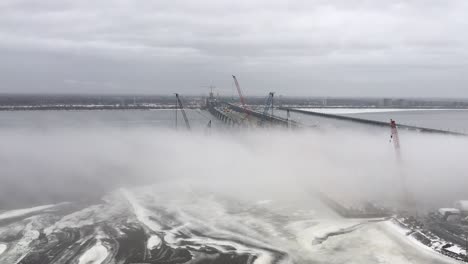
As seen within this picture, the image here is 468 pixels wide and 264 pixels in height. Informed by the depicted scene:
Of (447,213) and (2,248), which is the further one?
(447,213)

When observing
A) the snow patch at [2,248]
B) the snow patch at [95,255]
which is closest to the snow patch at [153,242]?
the snow patch at [95,255]

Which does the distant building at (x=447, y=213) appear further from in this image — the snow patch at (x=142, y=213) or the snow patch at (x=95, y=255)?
the snow patch at (x=95, y=255)

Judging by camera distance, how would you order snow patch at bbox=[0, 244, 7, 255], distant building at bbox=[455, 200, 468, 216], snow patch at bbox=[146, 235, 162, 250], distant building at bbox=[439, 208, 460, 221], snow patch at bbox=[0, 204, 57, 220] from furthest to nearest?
1. distant building at bbox=[455, 200, 468, 216]
2. distant building at bbox=[439, 208, 460, 221]
3. snow patch at bbox=[0, 204, 57, 220]
4. snow patch at bbox=[146, 235, 162, 250]
5. snow patch at bbox=[0, 244, 7, 255]

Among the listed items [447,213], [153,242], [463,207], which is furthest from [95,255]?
[463,207]

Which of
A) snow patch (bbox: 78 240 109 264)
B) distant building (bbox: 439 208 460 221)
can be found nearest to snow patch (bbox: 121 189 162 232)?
snow patch (bbox: 78 240 109 264)

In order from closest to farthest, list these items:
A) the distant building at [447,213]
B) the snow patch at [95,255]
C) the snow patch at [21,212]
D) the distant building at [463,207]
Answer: the snow patch at [95,255], the snow patch at [21,212], the distant building at [447,213], the distant building at [463,207]

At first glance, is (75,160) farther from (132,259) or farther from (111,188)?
(132,259)

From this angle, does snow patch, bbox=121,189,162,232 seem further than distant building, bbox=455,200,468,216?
No

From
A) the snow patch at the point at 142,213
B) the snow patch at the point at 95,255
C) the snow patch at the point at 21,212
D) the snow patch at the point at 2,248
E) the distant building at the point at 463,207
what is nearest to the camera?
the snow patch at the point at 95,255

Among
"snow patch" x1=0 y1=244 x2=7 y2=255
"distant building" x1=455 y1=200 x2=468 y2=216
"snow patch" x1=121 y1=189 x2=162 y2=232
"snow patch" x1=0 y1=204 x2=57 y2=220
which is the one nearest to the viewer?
"snow patch" x1=0 y1=244 x2=7 y2=255

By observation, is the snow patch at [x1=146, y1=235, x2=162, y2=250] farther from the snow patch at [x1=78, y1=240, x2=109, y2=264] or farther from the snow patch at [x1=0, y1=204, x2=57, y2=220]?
the snow patch at [x1=0, y1=204, x2=57, y2=220]

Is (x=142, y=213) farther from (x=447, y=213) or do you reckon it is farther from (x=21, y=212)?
(x=447, y=213)

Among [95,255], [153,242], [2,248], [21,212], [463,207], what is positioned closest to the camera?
[95,255]

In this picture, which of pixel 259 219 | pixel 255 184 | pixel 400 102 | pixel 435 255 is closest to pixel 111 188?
pixel 255 184
